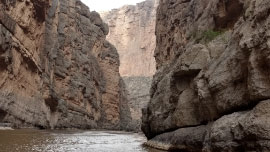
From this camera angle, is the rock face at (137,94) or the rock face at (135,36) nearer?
the rock face at (137,94)

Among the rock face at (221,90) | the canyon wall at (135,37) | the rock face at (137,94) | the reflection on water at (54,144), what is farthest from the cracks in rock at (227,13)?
the canyon wall at (135,37)

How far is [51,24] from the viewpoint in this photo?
40.4 m

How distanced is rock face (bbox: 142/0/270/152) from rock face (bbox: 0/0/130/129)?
14.5 m

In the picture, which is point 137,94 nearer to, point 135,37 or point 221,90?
point 135,37

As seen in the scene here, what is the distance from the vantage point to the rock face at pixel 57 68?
2638 cm

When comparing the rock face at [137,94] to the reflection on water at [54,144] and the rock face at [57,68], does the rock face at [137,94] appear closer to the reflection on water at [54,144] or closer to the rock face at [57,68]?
the rock face at [57,68]

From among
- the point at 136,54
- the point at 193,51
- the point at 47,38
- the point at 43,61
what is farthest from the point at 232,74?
the point at 136,54

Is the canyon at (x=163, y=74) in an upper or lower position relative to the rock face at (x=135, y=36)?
lower

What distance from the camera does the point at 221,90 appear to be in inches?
383

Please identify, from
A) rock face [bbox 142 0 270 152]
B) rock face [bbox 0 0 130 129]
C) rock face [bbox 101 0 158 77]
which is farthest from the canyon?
rock face [bbox 101 0 158 77]

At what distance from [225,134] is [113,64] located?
57811mm

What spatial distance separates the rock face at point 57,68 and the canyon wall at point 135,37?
45.9 metres

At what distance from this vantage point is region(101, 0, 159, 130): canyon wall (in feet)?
388

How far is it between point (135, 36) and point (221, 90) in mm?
115328
